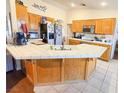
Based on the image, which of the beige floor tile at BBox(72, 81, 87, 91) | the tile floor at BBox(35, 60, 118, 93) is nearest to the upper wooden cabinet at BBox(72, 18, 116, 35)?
the tile floor at BBox(35, 60, 118, 93)

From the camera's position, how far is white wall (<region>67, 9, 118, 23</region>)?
212 inches

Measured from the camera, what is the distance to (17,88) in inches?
102

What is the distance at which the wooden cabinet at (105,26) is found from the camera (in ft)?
16.9

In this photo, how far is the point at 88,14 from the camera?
621cm

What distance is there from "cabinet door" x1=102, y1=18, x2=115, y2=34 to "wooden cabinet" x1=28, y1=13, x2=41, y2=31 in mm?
3225

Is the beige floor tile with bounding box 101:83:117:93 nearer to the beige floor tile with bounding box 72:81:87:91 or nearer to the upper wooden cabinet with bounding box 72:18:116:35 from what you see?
the beige floor tile with bounding box 72:81:87:91

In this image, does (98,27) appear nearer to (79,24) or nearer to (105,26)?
(105,26)

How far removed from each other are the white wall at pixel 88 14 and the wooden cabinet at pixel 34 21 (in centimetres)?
259

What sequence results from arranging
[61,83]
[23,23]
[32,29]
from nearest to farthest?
1. [61,83]
2. [23,23]
3. [32,29]

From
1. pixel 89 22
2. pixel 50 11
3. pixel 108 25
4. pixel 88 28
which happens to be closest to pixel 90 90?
pixel 108 25

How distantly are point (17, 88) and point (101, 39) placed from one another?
15.2 feet
